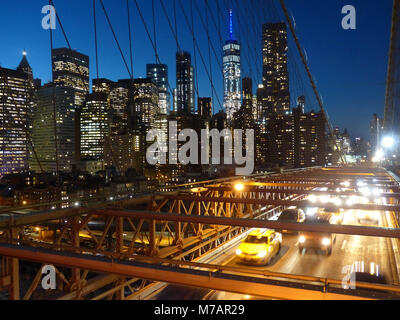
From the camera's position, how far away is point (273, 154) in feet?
278

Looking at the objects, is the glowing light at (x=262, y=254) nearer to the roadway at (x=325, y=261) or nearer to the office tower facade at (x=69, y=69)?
the roadway at (x=325, y=261)

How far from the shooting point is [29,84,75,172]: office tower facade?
59.4 meters

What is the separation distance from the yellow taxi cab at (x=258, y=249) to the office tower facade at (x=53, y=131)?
146 feet

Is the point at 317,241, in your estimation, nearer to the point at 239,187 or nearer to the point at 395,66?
the point at 239,187

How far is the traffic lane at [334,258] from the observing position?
12727mm

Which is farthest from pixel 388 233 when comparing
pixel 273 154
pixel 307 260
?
pixel 273 154

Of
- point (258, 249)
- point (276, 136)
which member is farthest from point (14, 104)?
point (276, 136)

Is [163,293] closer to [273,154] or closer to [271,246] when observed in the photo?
[271,246]

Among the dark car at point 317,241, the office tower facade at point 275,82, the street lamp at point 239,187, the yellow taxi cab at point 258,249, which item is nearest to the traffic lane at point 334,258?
the yellow taxi cab at point 258,249

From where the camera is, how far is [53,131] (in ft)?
254

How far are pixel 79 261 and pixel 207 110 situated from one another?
419 ft

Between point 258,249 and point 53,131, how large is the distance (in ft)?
245

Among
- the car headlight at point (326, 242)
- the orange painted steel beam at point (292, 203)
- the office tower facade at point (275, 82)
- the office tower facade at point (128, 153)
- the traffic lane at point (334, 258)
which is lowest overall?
the traffic lane at point (334, 258)

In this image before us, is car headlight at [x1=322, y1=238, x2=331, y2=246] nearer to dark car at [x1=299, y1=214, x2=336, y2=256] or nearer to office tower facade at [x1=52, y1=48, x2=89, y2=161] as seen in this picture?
dark car at [x1=299, y1=214, x2=336, y2=256]
